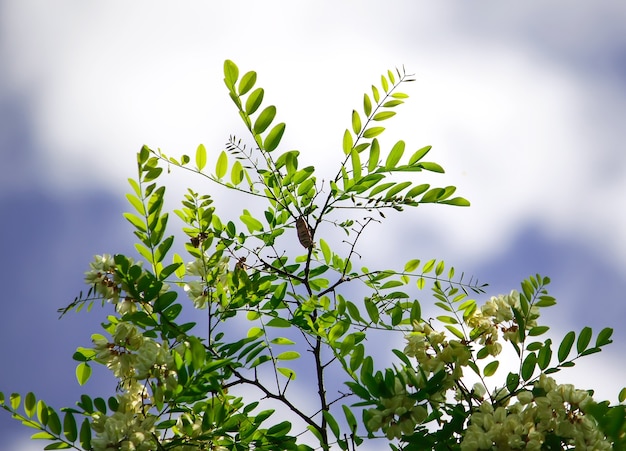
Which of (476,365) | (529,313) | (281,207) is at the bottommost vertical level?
(476,365)

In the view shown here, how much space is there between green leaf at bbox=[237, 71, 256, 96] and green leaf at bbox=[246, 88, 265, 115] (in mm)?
20

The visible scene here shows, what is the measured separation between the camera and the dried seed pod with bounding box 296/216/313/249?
7.09 ft

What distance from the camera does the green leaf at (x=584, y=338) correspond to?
185 centimetres

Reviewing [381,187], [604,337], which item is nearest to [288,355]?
[381,187]

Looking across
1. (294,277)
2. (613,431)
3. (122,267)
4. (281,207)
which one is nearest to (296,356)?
(294,277)

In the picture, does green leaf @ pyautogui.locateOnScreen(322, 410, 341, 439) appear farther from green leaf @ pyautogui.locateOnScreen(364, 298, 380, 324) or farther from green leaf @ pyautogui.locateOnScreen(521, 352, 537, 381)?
green leaf @ pyautogui.locateOnScreen(521, 352, 537, 381)

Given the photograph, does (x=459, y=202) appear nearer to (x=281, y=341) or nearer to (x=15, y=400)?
(x=281, y=341)

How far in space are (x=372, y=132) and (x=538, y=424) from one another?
37.7 inches

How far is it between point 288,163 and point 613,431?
1.22 m

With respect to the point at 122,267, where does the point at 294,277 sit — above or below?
above

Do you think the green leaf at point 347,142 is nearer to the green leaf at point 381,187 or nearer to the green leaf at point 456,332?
the green leaf at point 381,187

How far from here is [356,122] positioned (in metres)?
2.16

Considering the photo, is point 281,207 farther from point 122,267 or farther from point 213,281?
point 122,267

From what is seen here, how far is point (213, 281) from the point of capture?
2.03 meters
